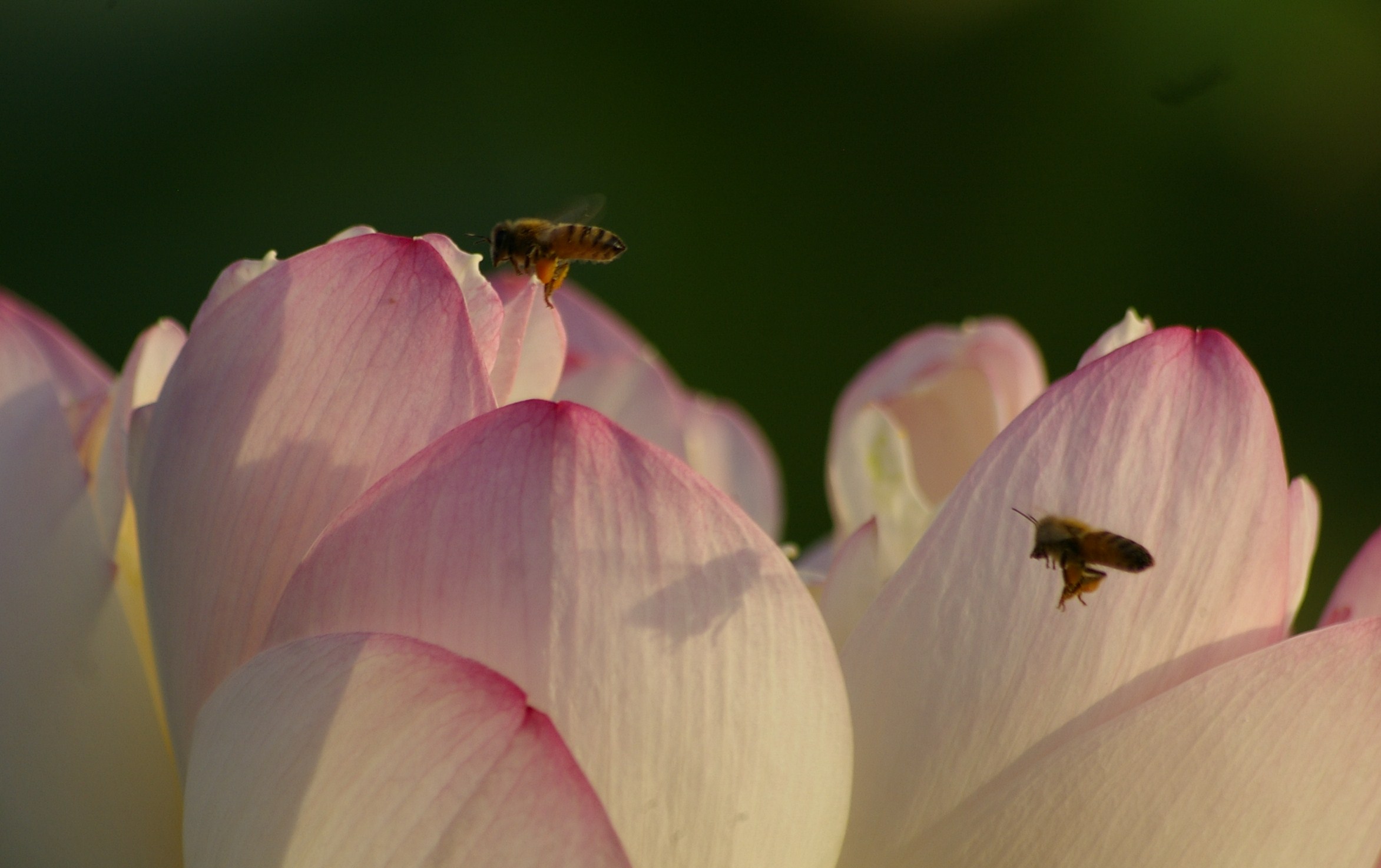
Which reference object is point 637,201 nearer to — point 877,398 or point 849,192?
point 849,192

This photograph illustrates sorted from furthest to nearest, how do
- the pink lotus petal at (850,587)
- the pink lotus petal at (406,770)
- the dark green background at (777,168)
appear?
the dark green background at (777,168)
the pink lotus petal at (850,587)
the pink lotus petal at (406,770)

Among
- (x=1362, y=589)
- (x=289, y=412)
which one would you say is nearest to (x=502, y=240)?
(x=289, y=412)

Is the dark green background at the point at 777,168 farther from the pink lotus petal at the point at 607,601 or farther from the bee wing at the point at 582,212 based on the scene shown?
the pink lotus petal at the point at 607,601

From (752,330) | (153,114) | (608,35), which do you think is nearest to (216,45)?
(153,114)

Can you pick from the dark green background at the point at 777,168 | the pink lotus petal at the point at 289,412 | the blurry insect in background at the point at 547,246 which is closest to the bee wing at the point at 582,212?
the blurry insect in background at the point at 547,246

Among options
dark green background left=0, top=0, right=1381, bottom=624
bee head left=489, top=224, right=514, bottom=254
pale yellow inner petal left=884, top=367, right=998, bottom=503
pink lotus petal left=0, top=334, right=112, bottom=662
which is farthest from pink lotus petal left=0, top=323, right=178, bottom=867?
dark green background left=0, top=0, right=1381, bottom=624
